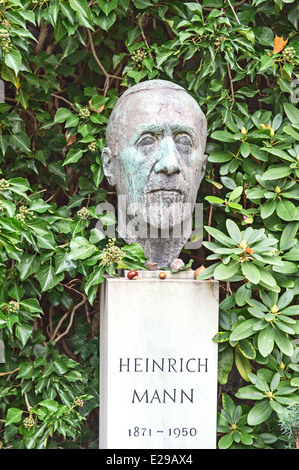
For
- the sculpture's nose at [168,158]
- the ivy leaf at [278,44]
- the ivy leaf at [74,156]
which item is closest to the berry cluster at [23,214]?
the ivy leaf at [74,156]

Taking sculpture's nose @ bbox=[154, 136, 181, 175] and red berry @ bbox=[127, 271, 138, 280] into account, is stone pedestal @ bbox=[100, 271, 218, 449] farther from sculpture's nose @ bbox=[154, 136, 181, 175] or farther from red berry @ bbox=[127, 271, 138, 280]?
sculpture's nose @ bbox=[154, 136, 181, 175]

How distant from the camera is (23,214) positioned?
2947 millimetres

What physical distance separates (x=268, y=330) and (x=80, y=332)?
110 cm

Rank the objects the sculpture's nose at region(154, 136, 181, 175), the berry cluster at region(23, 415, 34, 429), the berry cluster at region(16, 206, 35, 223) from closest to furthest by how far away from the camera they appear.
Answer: the sculpture's nose at region(154, 136, 181, 175), the berry cluster at region(16, 206, 35, 223), the berry cluster at region(23, 415, 34, 429)

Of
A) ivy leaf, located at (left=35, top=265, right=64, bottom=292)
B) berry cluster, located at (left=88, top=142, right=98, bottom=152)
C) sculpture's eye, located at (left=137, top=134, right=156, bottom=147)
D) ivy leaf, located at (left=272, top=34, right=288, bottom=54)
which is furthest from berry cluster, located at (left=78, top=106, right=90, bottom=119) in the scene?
ivy leaf, located at (left=272, top=34, right=288, bottom=54)

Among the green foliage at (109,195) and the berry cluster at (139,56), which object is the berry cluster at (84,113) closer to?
the green foliage at (109,195)

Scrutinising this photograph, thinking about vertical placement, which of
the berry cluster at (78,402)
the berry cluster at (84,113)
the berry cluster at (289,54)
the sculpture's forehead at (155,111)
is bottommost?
the berry cluster at (78,402)

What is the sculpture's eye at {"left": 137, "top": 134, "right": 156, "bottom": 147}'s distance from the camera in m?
2.72

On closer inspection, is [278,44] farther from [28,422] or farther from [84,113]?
[28,422]

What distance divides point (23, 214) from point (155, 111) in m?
0.73

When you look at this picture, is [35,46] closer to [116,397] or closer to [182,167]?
[182,167]

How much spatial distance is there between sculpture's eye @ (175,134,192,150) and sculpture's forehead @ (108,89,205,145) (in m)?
0.04

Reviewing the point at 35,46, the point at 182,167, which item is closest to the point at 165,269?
the point at 182,167

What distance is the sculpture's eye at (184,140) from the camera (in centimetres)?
274
